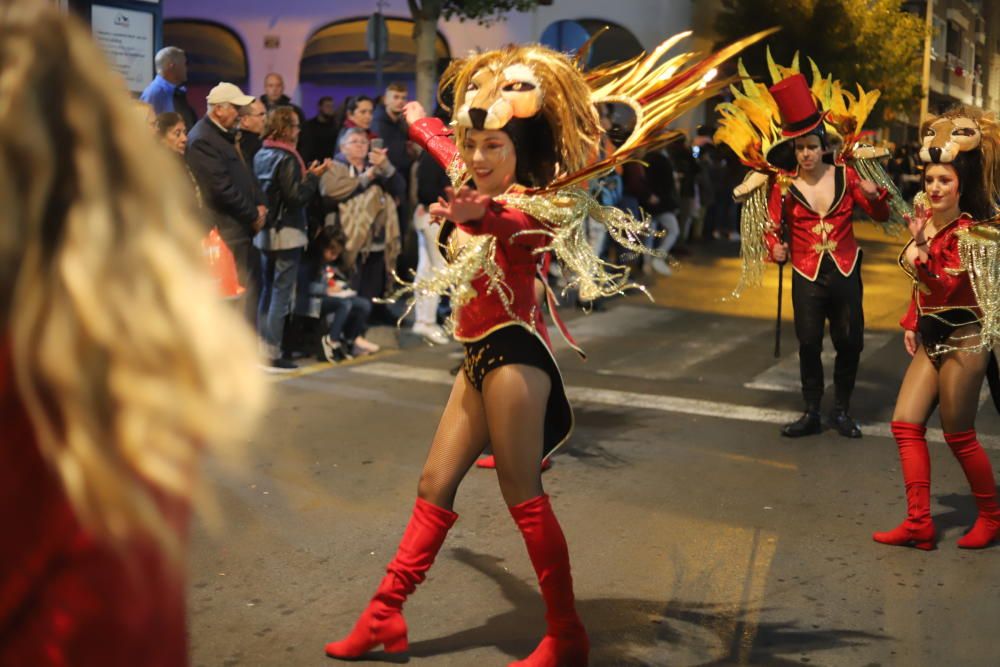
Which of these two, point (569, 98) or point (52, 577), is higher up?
point (569, 98)

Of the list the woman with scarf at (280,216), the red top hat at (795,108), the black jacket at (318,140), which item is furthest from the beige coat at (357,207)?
the red top hat at (795,108)

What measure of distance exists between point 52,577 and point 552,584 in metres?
2.53

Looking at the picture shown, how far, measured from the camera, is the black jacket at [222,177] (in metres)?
8.28

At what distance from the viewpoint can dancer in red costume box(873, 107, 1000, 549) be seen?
5215 millimetres

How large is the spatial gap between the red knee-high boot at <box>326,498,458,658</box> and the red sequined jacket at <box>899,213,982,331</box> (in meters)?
2.59

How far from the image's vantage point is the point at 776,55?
29000mm

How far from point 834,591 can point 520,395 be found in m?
1.78

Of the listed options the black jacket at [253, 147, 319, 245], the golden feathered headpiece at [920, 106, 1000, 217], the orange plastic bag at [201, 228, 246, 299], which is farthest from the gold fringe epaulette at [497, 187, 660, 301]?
the black jacket at [253, 147, 319, 245]

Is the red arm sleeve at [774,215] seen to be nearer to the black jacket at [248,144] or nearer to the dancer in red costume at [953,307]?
the dancer in red costume at [953,307]

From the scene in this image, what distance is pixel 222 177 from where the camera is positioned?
8289mm

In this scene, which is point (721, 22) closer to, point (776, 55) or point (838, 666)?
point (776, 55)

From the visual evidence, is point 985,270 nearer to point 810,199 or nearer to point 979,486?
point 979,486

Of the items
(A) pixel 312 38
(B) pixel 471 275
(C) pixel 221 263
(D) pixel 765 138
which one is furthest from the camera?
(A) pixel 312 38

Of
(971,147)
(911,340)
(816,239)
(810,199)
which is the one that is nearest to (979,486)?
(911,340)
